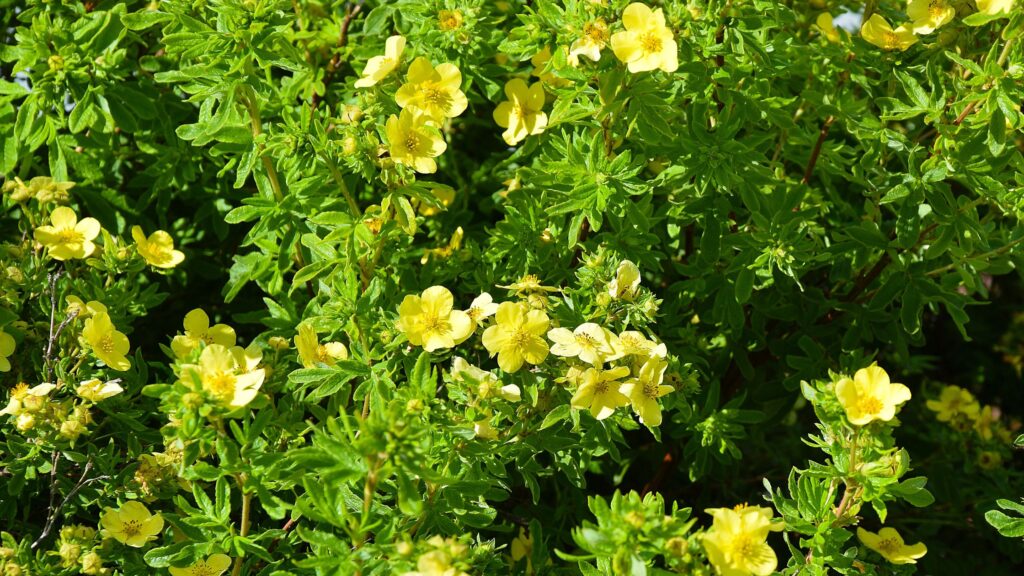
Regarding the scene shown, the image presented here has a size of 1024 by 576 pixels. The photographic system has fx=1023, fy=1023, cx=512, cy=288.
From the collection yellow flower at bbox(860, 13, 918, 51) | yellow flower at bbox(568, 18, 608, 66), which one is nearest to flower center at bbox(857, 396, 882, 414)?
yellow flower at bbox(568, 18, 608, 66)

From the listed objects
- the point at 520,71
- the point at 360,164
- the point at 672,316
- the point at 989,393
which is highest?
the point at 360,164

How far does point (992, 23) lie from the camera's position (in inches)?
99.5

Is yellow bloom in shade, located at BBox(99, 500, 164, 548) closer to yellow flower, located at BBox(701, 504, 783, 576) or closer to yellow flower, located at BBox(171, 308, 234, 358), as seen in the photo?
yellow flower, located at BBox(171, 308, 234, 358)

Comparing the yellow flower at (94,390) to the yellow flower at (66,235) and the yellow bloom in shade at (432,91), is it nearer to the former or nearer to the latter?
the yellow flower at (66,235)

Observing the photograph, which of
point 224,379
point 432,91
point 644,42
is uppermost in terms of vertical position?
point 644,42

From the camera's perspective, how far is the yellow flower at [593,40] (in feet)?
7.11

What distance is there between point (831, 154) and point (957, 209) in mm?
375

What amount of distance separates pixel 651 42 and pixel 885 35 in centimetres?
79

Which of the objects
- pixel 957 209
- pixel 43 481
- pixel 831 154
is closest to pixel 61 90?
pixel 43 481

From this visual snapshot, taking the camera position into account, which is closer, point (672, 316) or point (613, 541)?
point (613, 541)

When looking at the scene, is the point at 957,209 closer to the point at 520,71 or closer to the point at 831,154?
the point at 831,154

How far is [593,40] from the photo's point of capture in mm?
2178

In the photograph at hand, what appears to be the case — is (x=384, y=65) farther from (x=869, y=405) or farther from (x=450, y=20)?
(x=869, y=405)

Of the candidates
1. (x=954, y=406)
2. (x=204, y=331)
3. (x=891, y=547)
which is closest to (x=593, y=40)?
(x=204, y=331)
